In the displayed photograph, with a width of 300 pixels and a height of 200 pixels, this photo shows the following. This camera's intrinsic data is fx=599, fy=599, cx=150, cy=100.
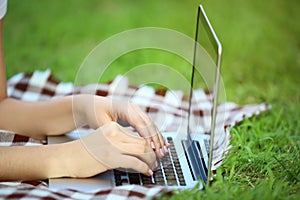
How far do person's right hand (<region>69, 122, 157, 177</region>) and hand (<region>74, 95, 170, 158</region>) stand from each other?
0.10 feet

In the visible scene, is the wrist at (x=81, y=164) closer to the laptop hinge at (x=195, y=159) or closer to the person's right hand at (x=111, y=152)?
the person's right hand at (x=111, y=152)

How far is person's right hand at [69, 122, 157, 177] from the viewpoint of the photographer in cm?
126

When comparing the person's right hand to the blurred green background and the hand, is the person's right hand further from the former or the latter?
the blurred green background

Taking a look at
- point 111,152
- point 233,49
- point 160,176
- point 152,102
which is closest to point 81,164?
point 111,152

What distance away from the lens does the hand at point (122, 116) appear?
4.31 ft

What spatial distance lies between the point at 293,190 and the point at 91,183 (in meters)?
0.44

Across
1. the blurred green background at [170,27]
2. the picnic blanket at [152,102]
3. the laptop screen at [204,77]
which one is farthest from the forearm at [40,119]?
the blurred green background at [170,27]

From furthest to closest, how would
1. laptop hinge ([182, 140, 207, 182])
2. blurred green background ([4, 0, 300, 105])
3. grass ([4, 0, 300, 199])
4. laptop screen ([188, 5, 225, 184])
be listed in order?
blurred green background ([4, 0, 300, 105]) → grass ([4, 0, 300, 199]) → laptop hinge ([182, 140, 207, 182]) → laptop screen ([188, 5, 225, 184])

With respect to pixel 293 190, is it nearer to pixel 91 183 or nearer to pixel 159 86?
pixel 91 183

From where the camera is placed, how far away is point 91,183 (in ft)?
4.21

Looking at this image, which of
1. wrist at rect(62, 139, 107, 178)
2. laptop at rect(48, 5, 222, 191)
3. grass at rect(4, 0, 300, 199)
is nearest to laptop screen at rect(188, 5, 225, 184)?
laptop at rect(48, 5, 222, 191)

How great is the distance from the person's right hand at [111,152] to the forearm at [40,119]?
191 millimetres

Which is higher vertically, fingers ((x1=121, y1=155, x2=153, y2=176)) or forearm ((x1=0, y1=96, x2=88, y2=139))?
forearm ((x1=0, y1=96, x2=88, y2=139))

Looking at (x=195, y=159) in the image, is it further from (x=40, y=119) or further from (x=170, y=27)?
(x=170, y=27)
